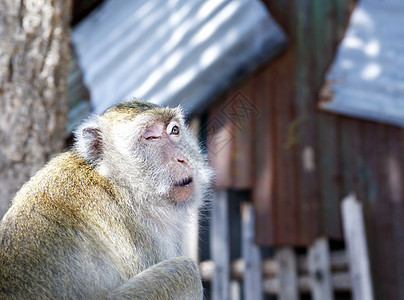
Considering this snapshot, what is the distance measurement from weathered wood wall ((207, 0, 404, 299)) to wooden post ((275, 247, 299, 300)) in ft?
0.56

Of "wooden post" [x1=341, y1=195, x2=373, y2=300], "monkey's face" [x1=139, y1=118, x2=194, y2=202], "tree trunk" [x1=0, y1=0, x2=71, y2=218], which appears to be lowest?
"wooden post" [x1=341, y1=195, x2=373, y2=300]

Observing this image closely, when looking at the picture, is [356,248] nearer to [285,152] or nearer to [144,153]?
[285,152]

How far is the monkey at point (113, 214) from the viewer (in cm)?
302

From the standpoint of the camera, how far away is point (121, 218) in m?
3.38

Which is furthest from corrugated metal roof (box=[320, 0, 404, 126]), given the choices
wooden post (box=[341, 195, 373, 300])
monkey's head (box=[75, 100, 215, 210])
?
monkey's head (box=[75, 100, 215, 210])

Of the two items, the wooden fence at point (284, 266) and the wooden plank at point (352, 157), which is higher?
the wooden plank at point (352, 157)

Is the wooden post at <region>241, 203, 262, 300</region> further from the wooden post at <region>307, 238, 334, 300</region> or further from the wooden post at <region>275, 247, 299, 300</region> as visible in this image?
the wooden post at <region>307, 238, 334, 300</region>

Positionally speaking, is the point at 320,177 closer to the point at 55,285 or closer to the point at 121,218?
the point at 121,218

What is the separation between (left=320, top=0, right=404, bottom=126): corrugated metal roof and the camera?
7.16m

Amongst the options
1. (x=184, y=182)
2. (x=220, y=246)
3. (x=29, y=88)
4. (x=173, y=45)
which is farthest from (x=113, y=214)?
(x=220, y=246)

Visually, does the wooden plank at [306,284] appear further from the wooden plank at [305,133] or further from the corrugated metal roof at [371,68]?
the corrugated metal roof at [371,68]

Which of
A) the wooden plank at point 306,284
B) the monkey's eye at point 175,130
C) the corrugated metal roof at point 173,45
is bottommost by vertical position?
the wooden plank at point 306,284

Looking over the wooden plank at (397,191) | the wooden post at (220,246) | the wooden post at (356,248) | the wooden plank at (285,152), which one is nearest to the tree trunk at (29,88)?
the wooden post at (220,246)

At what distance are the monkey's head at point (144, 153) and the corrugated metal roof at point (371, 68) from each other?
3906 millimetres
